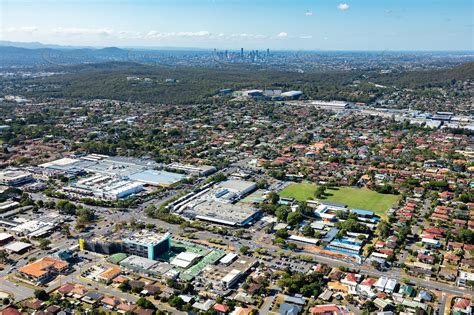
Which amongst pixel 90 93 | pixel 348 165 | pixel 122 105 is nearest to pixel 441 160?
pixel 348 165

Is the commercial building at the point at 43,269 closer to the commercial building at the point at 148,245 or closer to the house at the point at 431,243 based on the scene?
the commercial building at the point at 148,245

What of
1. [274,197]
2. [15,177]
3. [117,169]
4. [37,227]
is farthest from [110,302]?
[117,169]

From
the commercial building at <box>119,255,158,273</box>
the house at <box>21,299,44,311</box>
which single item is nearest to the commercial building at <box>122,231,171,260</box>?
the commercial building at <box>119,255,158,273</box>

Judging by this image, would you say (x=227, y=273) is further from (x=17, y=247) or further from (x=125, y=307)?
(x=17, y=247)

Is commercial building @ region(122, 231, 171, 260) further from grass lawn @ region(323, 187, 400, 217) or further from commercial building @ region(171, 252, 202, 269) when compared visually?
grass lawn @ region(323, 187, 400, 217)

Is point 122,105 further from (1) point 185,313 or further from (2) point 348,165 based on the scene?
(1) point 185,313

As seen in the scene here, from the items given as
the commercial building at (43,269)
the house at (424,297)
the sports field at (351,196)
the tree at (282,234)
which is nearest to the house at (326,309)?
the house at (424,297)
